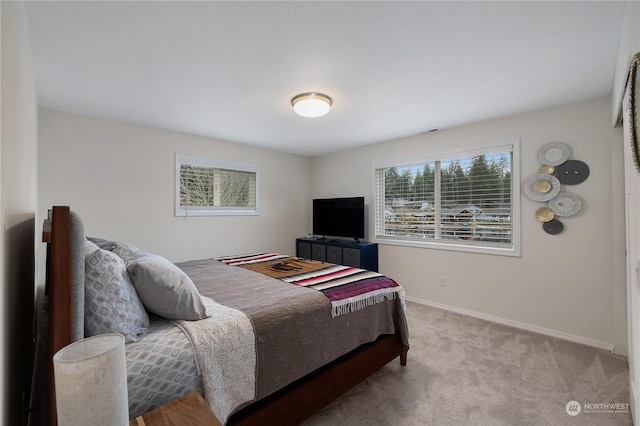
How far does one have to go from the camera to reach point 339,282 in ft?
7.48

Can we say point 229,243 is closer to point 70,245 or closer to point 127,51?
point 127,51

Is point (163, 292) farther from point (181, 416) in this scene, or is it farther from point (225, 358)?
point (181, 416)

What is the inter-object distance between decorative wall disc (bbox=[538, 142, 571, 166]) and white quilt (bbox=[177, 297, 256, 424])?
3.31 meters

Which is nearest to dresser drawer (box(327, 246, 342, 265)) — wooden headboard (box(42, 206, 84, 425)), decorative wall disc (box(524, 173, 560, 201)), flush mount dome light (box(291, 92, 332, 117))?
flush mount dome light (box(291, 92, 332, 117))

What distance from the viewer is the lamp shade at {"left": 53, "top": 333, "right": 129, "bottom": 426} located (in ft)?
2.42

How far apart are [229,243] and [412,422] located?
3.39 metres

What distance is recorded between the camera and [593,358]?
8.14ft

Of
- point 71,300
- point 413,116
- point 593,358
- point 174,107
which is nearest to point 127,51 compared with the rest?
point 174,107

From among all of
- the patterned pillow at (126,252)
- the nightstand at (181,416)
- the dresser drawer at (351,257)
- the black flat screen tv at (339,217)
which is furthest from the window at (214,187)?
the nightstand at (181,416)

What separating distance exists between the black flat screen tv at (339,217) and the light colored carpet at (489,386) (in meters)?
1.96

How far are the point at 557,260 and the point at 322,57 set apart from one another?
3082 mm

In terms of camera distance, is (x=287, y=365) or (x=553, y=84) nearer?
(x=287, y=365)

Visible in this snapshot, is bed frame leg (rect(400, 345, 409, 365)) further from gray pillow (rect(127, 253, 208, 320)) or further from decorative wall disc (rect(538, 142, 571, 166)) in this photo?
decorative wall disc (rect(538, 142, 571, 166))

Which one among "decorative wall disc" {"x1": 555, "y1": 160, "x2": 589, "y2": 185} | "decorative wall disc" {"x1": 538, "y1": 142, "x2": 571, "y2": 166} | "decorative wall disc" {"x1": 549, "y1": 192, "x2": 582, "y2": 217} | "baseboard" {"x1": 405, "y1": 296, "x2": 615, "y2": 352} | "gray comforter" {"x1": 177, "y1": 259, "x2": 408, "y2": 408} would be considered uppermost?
"decorative wall disc" {"x1": 538, "y1": 142, "x2": 571, "y2": 166}
